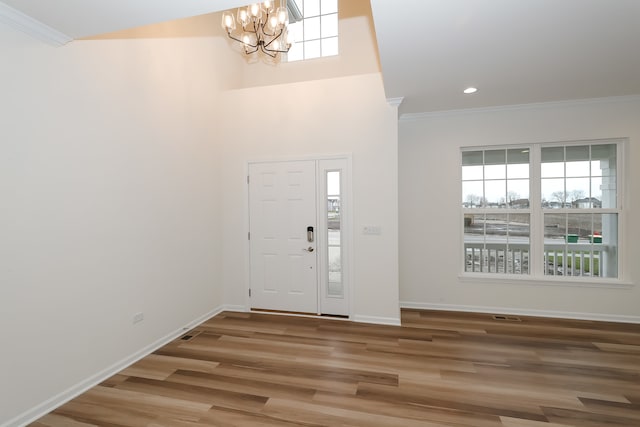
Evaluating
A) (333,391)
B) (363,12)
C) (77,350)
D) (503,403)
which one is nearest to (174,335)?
(77,350)

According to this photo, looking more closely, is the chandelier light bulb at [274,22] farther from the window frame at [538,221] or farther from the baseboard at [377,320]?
the baseboard at [377,320]

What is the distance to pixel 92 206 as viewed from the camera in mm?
2500

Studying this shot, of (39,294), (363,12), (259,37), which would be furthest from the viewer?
(363,12)

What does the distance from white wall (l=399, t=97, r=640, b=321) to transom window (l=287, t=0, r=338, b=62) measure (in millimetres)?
2060

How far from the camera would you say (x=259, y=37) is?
337 centimetres

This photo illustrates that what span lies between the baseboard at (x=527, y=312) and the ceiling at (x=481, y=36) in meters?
2.80

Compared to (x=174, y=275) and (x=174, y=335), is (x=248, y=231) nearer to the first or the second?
(x=174, y=275)

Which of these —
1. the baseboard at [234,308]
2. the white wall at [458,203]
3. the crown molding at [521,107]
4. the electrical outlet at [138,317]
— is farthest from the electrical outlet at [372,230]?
the electrical outlet at [138,317]

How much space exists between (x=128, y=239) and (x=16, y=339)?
1.05 metres

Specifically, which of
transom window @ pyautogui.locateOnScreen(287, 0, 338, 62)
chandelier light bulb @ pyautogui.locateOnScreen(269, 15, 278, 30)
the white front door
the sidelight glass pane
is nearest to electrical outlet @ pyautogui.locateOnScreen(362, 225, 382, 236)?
the sidelight glass pane

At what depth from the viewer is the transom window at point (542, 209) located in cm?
392

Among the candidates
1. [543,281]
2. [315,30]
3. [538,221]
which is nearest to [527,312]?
[543,281]

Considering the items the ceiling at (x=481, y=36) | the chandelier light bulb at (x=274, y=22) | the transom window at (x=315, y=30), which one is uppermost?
the transom window at (x=315, y=30)

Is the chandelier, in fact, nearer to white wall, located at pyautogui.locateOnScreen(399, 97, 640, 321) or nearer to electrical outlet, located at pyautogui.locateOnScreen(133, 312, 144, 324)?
white wall, located at pyautogui.locateOnScreen(399, 97, 640, 321)
